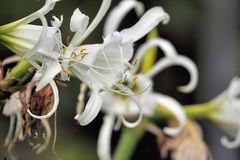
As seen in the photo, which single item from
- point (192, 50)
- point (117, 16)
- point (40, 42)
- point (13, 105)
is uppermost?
point (40, 42)

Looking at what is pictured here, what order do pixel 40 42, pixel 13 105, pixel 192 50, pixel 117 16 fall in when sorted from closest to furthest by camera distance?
pixel 40 42 → pixel 13 105 → pixel 117 16 → pixel 192 50

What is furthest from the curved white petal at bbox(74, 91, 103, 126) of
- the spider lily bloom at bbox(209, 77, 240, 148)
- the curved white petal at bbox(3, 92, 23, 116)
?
the spider lily bloom at bbox(209, 77, 240, 148)

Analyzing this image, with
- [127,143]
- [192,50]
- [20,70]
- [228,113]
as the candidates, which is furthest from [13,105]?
[192,50]

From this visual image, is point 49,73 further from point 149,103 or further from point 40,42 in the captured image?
point 149,103

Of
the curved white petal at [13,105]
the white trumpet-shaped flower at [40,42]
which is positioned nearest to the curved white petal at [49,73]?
the white trumpet-shaped flower at [40,42]

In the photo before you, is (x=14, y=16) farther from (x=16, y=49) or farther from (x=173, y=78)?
(x=16, y=49)

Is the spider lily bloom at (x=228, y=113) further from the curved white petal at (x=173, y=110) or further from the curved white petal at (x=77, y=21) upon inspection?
the curved white petal at (x=77, y=21)
